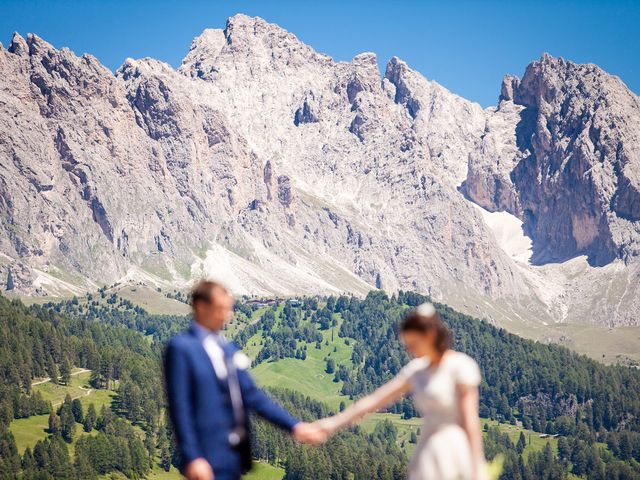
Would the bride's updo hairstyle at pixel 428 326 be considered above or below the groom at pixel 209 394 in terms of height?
above

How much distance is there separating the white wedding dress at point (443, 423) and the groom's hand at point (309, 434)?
6.95 feet

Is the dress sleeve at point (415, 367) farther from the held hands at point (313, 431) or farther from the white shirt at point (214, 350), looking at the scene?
the white shirt at point (214, 350)

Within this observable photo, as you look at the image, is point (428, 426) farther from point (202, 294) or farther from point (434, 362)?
point (202, 294)

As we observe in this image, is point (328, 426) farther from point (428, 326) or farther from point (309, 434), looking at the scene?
point (428, 326)

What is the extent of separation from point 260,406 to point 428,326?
3.57 m

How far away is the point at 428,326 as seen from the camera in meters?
18.5

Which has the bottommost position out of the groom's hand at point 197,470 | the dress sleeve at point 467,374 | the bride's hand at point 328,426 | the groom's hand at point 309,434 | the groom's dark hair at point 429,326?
the groom's hand at point 197,470

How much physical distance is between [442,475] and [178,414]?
4.72 metres

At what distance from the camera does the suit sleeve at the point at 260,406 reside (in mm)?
19000

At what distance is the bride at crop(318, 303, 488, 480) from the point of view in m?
17.6

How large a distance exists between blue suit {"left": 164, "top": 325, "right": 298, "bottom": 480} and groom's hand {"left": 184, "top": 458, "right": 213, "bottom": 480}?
29cm

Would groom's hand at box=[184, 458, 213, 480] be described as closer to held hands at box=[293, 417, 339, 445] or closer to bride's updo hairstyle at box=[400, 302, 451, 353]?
held hands at box=[293, 417, 339, 445]

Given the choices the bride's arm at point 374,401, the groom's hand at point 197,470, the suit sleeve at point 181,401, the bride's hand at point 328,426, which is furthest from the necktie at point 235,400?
the bride's hand at point 328,426

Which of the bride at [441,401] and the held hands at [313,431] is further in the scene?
the held hands at [313,431]
